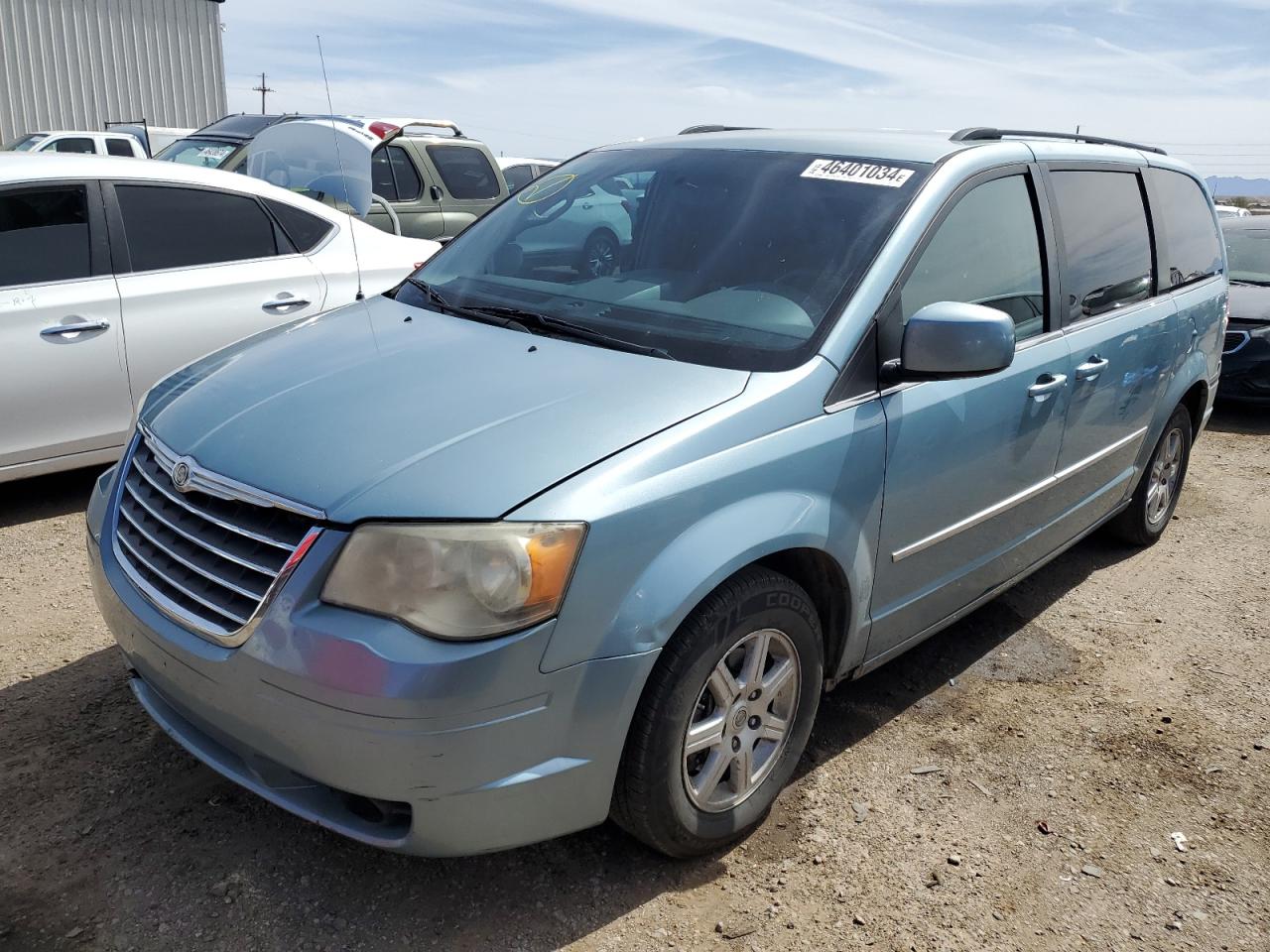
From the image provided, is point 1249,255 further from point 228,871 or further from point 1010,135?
point 228,871

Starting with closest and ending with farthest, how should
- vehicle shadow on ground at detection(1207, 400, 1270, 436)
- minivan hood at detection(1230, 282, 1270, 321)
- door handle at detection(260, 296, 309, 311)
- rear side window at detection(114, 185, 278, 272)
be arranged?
rear side window at detection(114, 185, 278, 272), door handle at detection(260, 296, 309, 311), vehicle shadow on ground at detection(1207, 400, 1270, 436), minivan hood at detection(1230, 282, 1270, 321)

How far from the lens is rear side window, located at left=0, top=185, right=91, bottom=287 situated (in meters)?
4.47

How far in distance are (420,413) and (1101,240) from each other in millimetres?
2757

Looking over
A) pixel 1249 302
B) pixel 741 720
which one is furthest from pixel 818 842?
pixel 1249 302

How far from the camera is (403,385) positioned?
263 centimetres

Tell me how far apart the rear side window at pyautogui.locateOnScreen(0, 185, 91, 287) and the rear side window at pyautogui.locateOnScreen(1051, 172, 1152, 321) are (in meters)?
3.98

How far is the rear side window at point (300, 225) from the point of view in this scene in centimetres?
539

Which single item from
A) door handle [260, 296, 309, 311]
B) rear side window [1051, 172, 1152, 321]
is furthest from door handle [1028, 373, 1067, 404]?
door handle [260, 296, 309, 311]

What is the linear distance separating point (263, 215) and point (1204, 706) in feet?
15.2

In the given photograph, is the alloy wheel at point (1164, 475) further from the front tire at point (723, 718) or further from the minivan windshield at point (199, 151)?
the minivan windshield at point (199, 151)

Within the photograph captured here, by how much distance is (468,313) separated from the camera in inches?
125

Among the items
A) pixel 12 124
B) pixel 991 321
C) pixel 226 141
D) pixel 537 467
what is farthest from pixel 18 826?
pixel 12 124

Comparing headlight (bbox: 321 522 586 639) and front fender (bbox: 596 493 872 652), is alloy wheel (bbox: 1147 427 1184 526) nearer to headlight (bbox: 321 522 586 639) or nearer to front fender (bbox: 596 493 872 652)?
front fender (bbox: 596 493 872 652)

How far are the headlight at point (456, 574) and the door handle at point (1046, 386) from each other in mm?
1903
